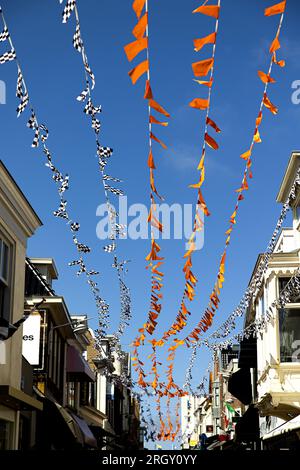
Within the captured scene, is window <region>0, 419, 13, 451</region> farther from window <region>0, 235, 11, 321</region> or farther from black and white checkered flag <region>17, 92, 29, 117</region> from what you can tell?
black and white checkered flag <region>17, 92, 29, 117</region>

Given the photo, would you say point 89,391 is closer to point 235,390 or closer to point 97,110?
point 235,390

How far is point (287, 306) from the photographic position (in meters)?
22.9

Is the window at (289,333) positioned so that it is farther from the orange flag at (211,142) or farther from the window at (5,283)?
the orange flag at (211,142)

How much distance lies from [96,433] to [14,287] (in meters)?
20.3

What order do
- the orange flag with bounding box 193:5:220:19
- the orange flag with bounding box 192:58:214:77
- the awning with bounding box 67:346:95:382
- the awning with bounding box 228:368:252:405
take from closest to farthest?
the orange flag with bounding box 193:5:220:19 < the orange flag with bounding box 192:58:214:77 < the awning with bounding box 67:346:95:382 < the awning with bounding box 228:368:252:405

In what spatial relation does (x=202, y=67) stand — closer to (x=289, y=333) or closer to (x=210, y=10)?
(x=210, y=10)

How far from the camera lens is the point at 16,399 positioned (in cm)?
1516

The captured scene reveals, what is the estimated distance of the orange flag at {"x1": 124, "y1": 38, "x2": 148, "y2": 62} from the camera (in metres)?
5.69

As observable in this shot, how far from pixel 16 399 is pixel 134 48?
10947mm

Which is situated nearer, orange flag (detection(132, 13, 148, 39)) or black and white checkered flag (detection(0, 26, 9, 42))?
orange flag (detection(132, 13, 148, 39))

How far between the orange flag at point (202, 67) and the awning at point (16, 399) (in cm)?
939

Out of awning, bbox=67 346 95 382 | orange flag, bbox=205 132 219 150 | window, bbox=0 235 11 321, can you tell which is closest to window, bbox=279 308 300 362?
window, bbox=0 235 11 321

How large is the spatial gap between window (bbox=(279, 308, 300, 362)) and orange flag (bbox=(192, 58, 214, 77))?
17281 millimetres

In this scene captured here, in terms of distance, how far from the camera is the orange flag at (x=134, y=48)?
5.69 m
